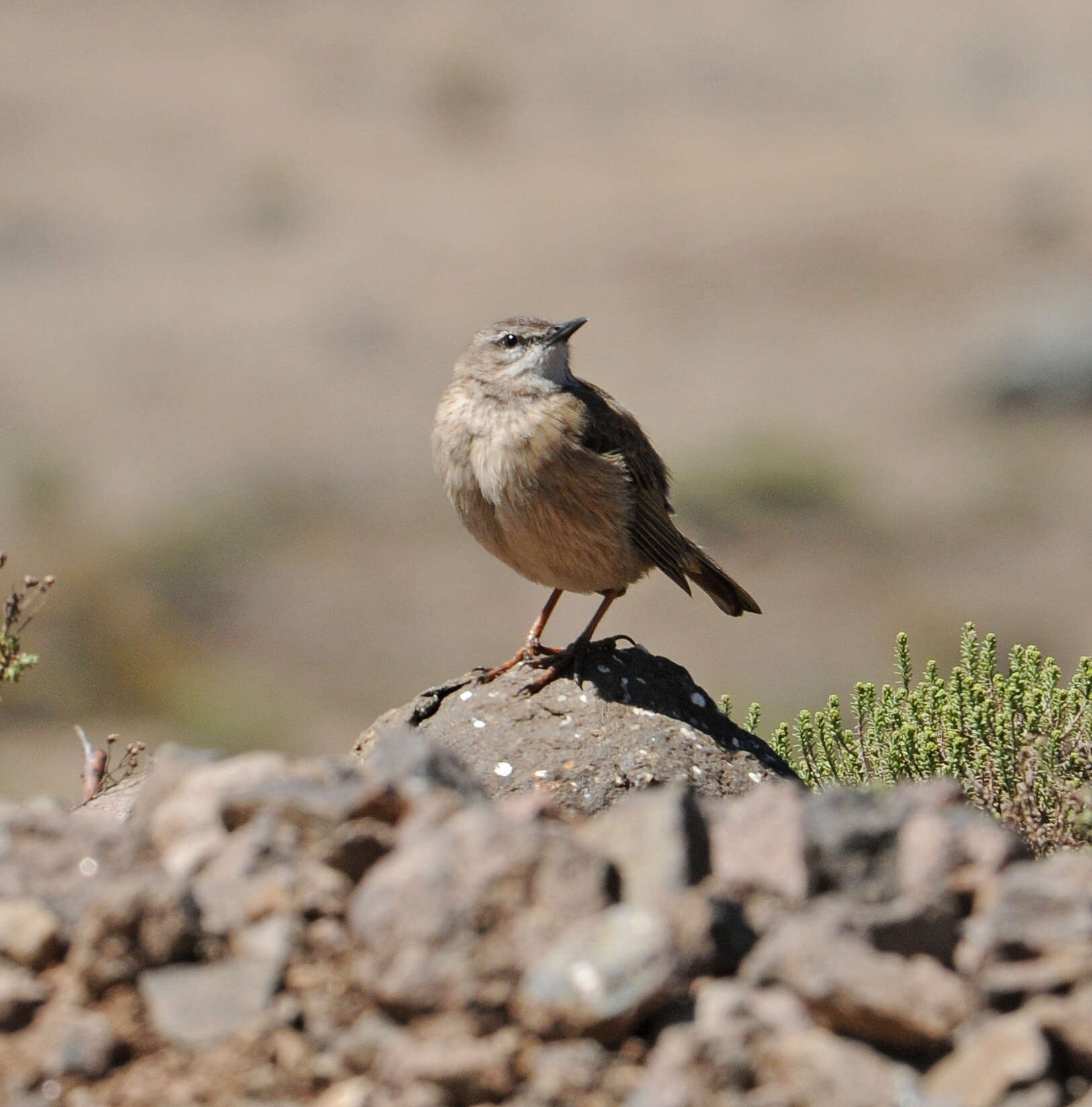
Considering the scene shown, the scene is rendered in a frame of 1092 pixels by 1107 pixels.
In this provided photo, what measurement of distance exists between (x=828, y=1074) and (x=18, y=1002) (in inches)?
62.9

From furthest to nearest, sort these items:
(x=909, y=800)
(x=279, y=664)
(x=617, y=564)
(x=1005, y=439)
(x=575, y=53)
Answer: (x=575, y=53) < (x=1005, y=439) < (x=279, y=664) < (x=617, y=564) < (x=909, y=800)

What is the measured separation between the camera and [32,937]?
3621 millimetres

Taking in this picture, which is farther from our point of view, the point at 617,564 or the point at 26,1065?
the point at 617,564

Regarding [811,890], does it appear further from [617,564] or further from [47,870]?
[617,564]

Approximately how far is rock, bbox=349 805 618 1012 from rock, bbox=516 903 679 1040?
51mm

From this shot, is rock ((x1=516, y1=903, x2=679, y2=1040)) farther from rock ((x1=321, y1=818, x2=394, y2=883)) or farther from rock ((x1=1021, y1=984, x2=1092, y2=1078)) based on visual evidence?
rock ((x1=1021, y1=984, x2=1092, y2=1078))

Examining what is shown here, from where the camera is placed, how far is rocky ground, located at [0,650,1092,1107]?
3301mm

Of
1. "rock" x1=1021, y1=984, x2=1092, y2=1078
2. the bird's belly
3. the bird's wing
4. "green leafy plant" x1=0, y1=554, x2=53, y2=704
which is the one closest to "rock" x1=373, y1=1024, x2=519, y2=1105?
"rock" x1=1021, y1=984, x2=1092, y2=1078

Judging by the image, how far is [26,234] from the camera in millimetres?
33125

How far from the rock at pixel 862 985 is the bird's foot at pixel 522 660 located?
3.46 metres

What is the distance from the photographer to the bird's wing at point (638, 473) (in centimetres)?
743

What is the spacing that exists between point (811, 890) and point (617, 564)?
3.91m

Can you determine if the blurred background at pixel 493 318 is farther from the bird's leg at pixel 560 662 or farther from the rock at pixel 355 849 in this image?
the rock at pixel 355 849

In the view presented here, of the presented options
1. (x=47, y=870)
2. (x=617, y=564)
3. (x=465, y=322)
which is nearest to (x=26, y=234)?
(x=465, y=322)
